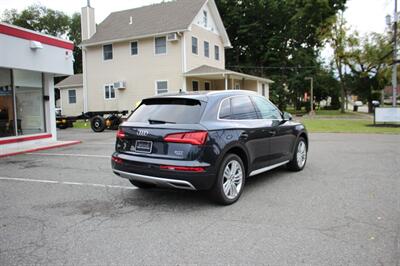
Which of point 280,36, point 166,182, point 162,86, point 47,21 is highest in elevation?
point 47,21

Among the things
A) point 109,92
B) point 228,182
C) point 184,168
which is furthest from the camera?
point 109,92

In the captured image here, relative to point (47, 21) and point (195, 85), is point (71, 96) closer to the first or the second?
point (195, 85)

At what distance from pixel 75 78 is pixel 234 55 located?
66.3 ft

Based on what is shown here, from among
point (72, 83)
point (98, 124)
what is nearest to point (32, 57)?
point (98, 124)

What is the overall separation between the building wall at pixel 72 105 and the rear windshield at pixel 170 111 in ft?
85.2

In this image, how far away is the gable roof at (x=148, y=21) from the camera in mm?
23759

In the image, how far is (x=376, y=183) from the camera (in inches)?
249

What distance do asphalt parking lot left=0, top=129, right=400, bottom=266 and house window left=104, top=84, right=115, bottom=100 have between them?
19.9 m

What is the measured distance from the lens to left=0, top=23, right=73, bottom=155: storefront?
1096 centimetres

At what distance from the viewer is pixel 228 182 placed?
5188mm

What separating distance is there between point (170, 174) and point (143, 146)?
66cm

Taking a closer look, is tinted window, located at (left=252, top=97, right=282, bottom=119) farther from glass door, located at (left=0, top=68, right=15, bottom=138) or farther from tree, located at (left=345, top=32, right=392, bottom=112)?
tree, located at (left=345, top=32, right=392, bottom=112)

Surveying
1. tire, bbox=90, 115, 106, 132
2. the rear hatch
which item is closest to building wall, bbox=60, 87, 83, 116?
tire, bbox=90, 115, 106, 132

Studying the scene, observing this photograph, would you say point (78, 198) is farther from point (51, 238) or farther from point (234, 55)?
point (234, 55)
